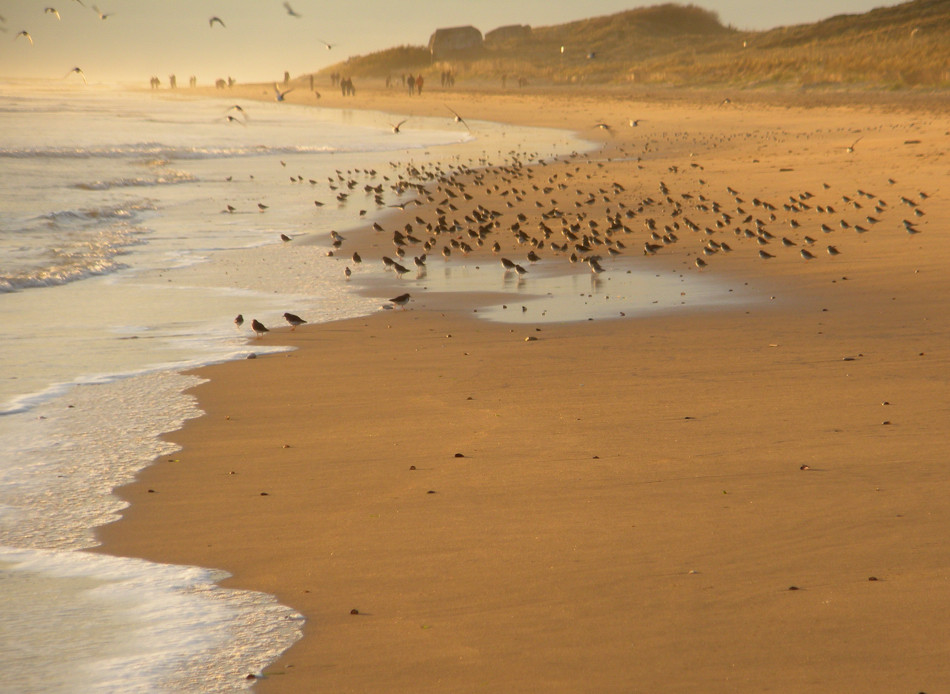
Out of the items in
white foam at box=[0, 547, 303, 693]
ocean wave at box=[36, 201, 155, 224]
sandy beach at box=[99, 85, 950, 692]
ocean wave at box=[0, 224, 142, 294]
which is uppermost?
ocean wave at box=[36, 201, 155, 224]

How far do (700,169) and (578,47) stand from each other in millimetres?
150413

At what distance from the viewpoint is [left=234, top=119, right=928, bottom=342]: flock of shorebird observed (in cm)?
1658

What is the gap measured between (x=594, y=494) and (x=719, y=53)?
423 feet

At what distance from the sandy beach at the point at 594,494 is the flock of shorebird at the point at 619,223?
2723mm

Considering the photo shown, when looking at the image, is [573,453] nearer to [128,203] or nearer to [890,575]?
[890,575]

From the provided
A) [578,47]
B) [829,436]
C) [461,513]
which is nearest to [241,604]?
[461,513]

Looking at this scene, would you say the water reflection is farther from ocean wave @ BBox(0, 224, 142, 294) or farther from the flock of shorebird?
ocean wave @ BBox(0, 224, 142, 294)

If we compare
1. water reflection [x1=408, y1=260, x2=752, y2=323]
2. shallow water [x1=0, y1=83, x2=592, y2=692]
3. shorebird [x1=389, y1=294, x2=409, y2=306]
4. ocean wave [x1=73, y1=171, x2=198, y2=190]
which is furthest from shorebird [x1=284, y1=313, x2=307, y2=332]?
ocean wave [x1=73, y1=171, x2=198, y2=190]

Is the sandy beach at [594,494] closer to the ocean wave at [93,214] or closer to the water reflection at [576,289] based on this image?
the water reflection at [576,289]

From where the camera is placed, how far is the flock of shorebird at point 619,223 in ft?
54.4

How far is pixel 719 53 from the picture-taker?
415 feet

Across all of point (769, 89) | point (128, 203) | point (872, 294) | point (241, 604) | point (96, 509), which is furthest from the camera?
point (769, 89)

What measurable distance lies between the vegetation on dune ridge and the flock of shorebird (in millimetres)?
40465

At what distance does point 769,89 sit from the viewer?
7400 cm
